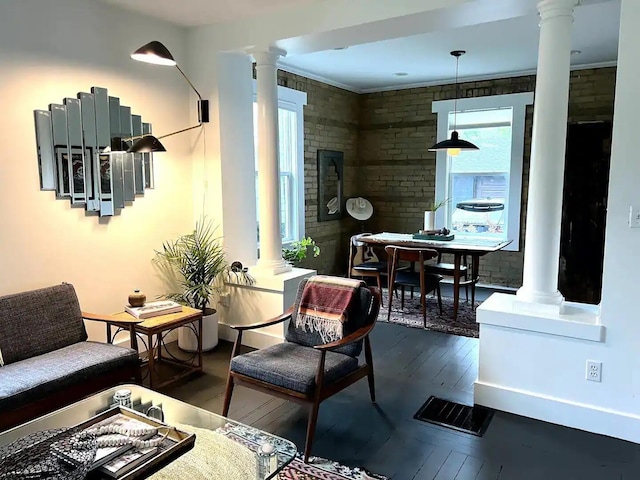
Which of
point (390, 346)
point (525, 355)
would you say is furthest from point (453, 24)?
point (390, 346)

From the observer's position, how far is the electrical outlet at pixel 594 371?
260cm

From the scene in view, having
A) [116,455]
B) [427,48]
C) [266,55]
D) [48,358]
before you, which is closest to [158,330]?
[48,358]

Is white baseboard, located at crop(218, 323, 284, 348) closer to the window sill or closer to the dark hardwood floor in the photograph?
the dark hardwood floor

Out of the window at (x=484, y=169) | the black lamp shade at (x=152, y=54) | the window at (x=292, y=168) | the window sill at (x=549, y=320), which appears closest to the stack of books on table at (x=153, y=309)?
the black lamp shade at (x=152, y=54)

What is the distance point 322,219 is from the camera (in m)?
6.31

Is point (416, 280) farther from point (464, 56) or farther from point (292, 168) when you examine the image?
point (464, 56)

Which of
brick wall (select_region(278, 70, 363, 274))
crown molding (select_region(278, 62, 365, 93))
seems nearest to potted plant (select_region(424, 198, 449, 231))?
brick wall (select_region(278, 70, 363, 274))

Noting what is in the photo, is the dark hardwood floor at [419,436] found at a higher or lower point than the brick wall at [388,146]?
lower

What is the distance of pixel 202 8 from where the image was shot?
3.46 meters

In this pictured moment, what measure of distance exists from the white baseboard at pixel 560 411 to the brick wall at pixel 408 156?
353 centimetres

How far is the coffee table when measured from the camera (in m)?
1.90

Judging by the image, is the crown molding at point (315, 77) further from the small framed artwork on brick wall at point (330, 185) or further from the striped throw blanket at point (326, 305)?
the striped throw blanket at point (326, 305)

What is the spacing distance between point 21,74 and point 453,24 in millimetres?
2722

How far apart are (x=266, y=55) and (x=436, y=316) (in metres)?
2.91
